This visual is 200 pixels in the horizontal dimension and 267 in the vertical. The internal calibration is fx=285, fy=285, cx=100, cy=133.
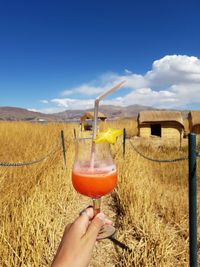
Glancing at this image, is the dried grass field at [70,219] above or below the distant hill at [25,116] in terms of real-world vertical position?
below

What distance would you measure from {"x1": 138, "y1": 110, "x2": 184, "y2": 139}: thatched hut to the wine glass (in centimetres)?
1729

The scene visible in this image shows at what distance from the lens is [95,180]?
130 cm

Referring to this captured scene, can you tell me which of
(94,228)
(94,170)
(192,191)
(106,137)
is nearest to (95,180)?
(94,170)

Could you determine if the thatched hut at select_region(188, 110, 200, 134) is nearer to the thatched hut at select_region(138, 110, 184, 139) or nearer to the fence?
the thatched hut at select_region(138, 110, 184, 139)

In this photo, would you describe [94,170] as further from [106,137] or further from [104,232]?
[104,232]

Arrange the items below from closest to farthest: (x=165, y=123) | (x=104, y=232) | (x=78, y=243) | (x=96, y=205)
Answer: (x=78, y=243)
(x=96, y=205)
(x=104, y=232)
(x=165, y=123)

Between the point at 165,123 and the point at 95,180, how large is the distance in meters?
17.7

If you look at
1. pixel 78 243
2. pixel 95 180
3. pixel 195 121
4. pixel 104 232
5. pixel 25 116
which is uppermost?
pixel 25 116

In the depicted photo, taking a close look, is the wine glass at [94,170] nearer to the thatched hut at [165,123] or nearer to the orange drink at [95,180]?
the orange drink at [95,180]

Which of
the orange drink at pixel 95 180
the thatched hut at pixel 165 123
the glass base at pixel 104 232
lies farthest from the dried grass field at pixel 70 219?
the thatched hut at pixel 165 123

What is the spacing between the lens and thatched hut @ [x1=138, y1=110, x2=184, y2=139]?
1825 centimetres

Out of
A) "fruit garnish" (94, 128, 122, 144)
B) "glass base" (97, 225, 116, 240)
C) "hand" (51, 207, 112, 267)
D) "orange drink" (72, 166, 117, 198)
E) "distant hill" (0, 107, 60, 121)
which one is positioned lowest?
"glass base" (97, 225, 116, 240)

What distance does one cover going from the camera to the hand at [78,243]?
2.83 ft

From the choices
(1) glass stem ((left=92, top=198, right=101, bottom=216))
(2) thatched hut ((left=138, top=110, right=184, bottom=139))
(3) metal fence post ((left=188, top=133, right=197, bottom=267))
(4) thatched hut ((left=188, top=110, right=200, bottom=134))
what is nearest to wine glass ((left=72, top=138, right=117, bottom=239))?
(1) glass stem ((left=92, top=198, right=101, bottom=216))
